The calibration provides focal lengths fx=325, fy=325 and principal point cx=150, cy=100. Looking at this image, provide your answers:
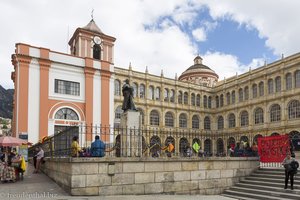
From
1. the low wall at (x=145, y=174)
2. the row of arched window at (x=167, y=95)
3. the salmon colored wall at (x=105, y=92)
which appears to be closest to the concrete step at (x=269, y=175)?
the low wall at (x=145, y=174)

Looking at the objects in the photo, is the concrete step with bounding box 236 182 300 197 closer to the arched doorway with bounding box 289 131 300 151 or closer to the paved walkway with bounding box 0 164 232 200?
the paved walkway with bounding box 0 164 232 200

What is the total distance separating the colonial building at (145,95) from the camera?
26078mm

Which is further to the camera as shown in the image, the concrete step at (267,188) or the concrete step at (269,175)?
the concrete step at (269,175)

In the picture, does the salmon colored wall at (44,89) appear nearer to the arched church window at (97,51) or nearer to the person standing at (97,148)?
the arched church window at (97,51)

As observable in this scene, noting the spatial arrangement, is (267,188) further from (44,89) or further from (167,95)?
(167,95)

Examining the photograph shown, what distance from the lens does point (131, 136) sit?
12.1 m

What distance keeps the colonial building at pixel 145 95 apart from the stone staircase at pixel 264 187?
30.7ft

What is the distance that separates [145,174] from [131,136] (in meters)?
1.76

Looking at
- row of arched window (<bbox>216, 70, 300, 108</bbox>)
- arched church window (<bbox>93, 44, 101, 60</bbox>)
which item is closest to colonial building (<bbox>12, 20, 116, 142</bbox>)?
arched church window (<bbox>93, 44, 101, 60</bbox>)

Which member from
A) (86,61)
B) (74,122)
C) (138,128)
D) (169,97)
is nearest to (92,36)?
(86,61)

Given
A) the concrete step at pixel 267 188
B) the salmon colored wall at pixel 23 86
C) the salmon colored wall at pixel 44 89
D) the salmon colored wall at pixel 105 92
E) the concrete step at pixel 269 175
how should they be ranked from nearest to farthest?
the concrete step at pixel 267 188 → the concrete step at pixel 269 175 → the salmon colored wall at pixel 23 86 → the salmon colored wall at pixel 44 89 → the salmon colored wall at pixel 105 92

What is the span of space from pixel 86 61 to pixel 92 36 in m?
4.74

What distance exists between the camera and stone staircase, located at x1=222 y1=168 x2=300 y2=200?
1104 cm

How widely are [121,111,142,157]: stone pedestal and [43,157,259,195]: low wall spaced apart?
1.23 m
